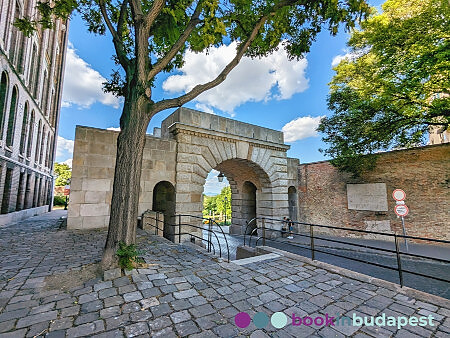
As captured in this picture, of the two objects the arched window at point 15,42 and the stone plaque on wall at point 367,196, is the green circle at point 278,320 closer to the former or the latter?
the stone plaque on wall at point 367,196

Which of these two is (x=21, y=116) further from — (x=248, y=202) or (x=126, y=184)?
(x=248, y=202)

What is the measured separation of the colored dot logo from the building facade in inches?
350

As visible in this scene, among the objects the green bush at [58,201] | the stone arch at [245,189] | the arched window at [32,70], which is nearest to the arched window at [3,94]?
the arched window at [32,70]

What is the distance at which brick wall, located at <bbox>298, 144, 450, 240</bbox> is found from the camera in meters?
9.35

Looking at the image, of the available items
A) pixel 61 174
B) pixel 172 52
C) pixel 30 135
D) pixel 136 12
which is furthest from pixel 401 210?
pixel 61 174

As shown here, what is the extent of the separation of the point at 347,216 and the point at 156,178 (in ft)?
34.9

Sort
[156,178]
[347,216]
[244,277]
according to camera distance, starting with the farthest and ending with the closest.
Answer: [347,216]
[156,178]
[244,277]

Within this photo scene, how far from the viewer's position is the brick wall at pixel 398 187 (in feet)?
30.7

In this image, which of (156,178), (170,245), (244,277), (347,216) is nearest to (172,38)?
(156,178)

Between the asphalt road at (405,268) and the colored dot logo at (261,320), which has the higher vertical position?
the colored dot logo at (261,320)

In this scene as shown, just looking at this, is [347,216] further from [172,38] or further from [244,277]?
[172,38]

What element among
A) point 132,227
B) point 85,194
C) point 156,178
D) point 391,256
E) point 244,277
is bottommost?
point 391,256

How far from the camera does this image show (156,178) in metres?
8.17

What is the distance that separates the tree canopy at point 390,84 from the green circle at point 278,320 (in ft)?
27.9
